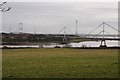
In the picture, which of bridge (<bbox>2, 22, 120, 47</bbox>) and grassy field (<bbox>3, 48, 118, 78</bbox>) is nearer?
grassy field (<bbox>3, 48, 118, 78</bbox>)

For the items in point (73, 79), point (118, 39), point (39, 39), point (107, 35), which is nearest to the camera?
point (73, 79)

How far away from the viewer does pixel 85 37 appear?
137375mm

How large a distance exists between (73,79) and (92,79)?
31.7 inches

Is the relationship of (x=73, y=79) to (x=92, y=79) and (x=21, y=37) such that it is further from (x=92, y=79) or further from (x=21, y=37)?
(x=21, y=37)

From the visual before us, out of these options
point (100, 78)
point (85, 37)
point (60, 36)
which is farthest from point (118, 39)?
point (100, 78)

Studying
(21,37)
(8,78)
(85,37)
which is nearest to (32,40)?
(21,37)

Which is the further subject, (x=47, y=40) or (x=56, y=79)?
(x=47, y=40)

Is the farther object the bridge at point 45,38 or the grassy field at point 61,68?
the bridge at point 45,38

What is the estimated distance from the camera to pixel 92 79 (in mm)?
15875

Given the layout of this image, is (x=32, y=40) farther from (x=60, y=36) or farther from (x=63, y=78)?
(x=63, y=78)

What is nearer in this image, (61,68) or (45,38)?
(61,68)

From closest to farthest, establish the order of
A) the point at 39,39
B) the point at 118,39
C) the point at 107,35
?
the point at 118,39, the point at 107,35, the point at 39,39

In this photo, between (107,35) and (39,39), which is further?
(39,39)

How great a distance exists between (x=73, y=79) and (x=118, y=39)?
383 ft
